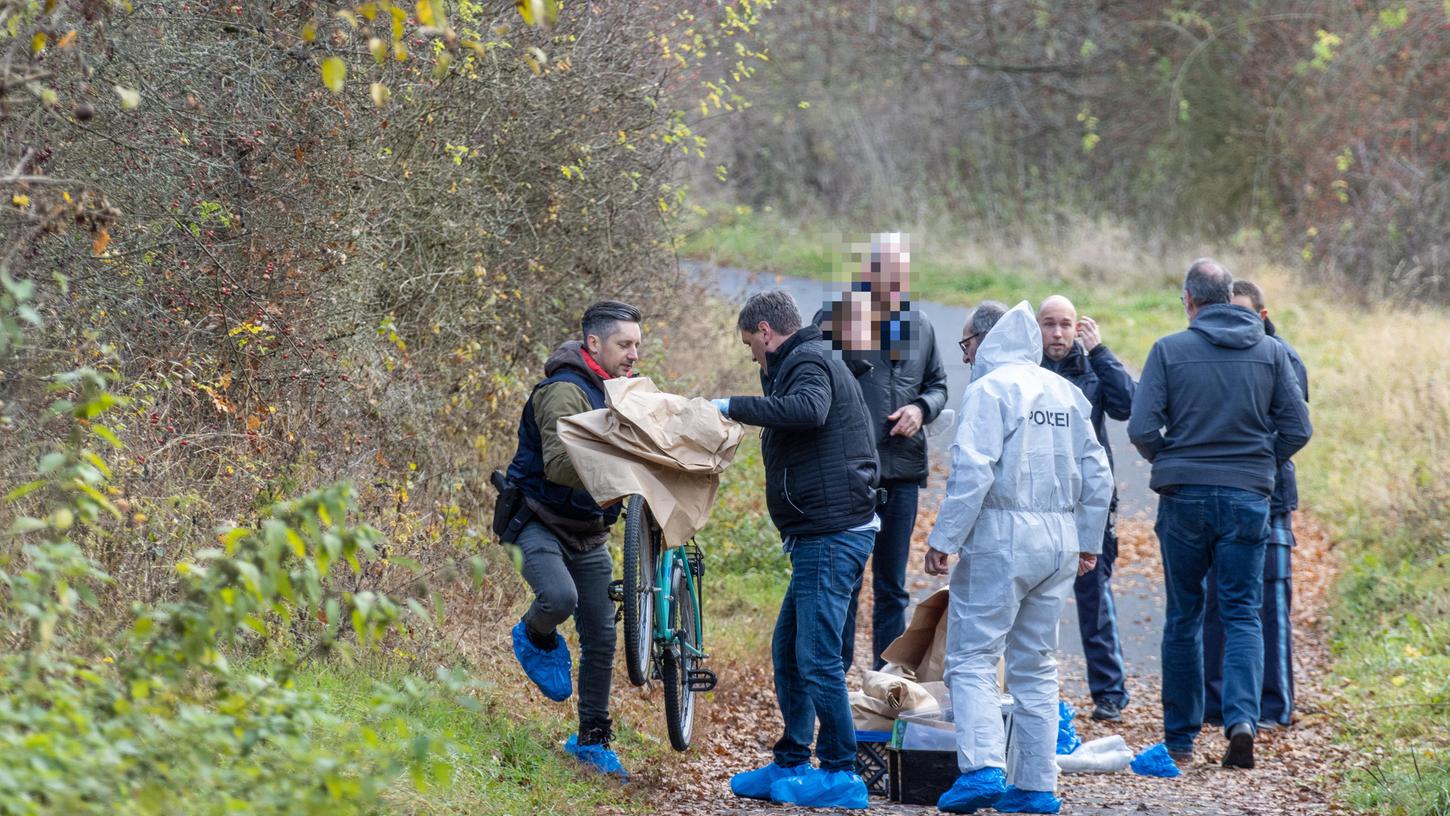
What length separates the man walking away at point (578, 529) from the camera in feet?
20.1

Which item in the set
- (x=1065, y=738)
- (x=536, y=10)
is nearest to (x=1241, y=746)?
(x=1065, y=738)

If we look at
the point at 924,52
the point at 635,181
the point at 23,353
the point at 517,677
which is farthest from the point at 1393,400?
the point at 924,52

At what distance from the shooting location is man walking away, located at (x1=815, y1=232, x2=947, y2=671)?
6988 millimetres

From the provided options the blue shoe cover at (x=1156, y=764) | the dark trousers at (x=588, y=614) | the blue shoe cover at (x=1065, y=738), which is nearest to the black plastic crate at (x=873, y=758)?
the blue shoe cover at (x=1065, y=738)

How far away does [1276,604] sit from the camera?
7.79 meters

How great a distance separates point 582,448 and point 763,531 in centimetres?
460

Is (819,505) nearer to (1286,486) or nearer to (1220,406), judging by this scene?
(1220,406)

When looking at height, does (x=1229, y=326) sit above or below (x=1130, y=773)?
above

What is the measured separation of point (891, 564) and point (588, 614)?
179 centimetres

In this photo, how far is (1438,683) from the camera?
789 cm

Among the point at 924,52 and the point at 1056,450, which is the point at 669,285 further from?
the point at 924,52

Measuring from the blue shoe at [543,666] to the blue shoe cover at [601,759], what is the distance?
23 centimetres

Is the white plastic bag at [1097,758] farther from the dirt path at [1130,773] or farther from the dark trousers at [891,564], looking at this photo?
the dark trousers at [891,564]

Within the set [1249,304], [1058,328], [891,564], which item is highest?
[1249,304]
